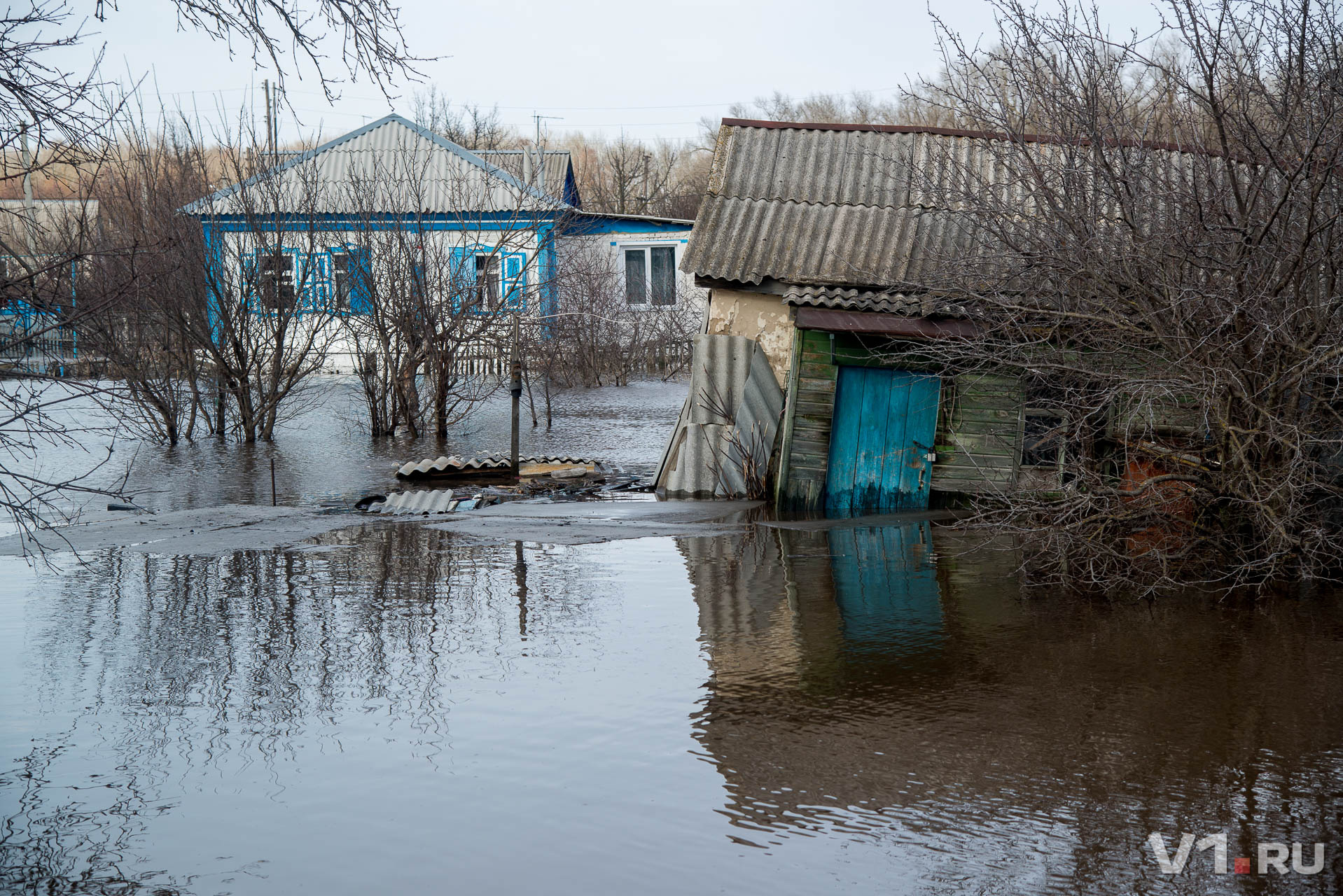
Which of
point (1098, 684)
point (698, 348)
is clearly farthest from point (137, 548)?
point (1098, 684)

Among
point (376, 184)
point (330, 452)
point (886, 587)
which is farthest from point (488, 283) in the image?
point (886, 587)

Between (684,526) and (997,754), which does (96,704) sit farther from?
(684,526)

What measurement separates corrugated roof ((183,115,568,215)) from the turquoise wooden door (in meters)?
6.91

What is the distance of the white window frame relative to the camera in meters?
29.0

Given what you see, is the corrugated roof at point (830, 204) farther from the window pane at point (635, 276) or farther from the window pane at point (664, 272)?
the window pane at point (635, 276)

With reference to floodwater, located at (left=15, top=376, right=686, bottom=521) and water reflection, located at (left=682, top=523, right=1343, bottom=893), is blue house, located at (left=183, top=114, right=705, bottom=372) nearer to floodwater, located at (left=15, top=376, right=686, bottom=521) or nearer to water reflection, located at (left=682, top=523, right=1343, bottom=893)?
floodwater, located at (left=15, top=376, right=686, bottom=521)

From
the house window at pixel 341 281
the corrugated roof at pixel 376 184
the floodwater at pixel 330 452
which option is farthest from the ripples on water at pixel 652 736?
the corrugated roof at pixel 376 184

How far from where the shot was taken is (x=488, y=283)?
660 inches

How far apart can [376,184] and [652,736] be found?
14493 millimetres

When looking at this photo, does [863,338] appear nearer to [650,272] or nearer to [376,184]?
[376,184]

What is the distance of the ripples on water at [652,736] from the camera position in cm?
382

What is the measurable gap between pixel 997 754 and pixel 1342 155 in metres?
4.54

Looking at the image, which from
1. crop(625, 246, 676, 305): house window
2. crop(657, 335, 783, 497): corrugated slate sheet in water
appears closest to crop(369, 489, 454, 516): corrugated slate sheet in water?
crop(657, 335, 783, 497): corrugated slate sheet in water

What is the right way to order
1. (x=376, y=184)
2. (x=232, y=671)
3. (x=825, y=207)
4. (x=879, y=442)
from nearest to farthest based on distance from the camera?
(x=232, y=671) < (x=879, y=442) < (x=825, y=207) < (x=376, y=184)
